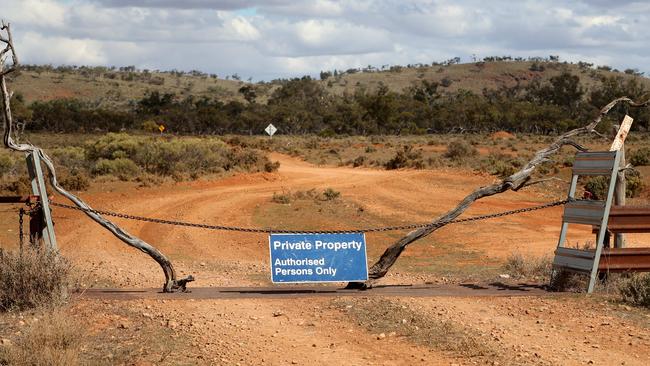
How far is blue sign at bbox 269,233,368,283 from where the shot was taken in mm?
10773

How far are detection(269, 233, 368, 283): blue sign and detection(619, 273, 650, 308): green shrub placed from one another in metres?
3.11

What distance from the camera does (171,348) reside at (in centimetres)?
812

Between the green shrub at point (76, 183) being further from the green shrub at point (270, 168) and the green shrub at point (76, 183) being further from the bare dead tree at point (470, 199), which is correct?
the bare dead tree at point (470, 199)

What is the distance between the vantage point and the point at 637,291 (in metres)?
10.0

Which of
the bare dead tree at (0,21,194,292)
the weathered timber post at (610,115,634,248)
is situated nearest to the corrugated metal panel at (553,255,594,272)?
the weathered timber post at (610,115,634,248)

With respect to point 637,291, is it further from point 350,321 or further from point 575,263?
point 350,321

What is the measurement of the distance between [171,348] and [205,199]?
1677 centimetres

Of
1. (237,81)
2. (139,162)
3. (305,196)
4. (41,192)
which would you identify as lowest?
(305,196)

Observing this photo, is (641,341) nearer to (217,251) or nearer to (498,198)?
(217,251)

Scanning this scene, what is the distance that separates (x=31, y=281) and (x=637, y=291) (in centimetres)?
680

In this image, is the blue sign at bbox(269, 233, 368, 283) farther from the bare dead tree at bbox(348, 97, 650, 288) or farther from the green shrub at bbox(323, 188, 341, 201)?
the green shrub at bbox(323, 188, 341, 201)

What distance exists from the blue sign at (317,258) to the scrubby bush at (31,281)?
2578 millimetres

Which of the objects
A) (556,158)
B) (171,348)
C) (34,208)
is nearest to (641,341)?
(171,348)

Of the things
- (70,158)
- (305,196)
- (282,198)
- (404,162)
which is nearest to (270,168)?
(404,162)
